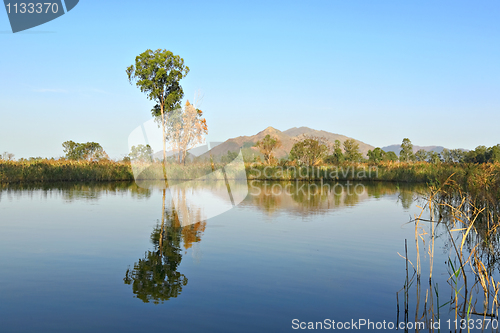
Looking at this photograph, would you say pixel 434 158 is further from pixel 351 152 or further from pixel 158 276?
pixel 158 276

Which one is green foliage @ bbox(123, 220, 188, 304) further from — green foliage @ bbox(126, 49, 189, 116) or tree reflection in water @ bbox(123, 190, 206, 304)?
green foliage @ bbox(126, 49, 189, 116)

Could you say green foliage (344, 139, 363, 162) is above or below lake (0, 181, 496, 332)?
above

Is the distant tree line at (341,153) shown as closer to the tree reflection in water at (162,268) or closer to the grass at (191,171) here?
the grass at (191,171)

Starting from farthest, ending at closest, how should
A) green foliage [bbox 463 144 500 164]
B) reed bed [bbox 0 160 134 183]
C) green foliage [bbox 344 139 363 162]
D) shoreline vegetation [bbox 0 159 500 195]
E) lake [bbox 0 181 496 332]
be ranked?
green foliage [bbox 344 139 363 162]
green foliage [bbox 463 144 500 164]
shoreline vegetation [bbox 0 159 500 195]
reed bed [bbox 0 160 134 183]
lake [bbox 0 181 496 332]

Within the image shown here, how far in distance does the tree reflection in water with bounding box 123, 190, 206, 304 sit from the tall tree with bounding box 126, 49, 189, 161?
30463 mm

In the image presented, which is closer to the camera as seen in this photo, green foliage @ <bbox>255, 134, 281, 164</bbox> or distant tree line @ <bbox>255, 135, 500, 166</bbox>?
distant tree line @ <bbox>255, 135, 500, 166</bbox>

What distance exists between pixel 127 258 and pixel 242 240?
2.32 m

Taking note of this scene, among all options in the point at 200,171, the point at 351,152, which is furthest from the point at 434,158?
the point at 200,171

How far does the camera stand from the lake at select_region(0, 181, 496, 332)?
4.19m

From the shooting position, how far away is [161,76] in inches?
1529

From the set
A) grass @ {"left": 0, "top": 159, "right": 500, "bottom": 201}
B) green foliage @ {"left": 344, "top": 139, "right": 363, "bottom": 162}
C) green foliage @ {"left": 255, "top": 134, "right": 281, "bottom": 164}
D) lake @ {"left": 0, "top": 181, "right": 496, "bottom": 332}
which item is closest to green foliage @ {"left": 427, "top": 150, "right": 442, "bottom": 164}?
grass @ {"left": 0, "top": 159, "right": 500, "bottom": 201}

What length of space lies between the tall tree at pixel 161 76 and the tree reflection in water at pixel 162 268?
1199 inches

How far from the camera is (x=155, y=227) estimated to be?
30.6ft

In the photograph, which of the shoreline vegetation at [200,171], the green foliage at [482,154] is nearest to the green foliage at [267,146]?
the shoreline vegetation at [200,171]
